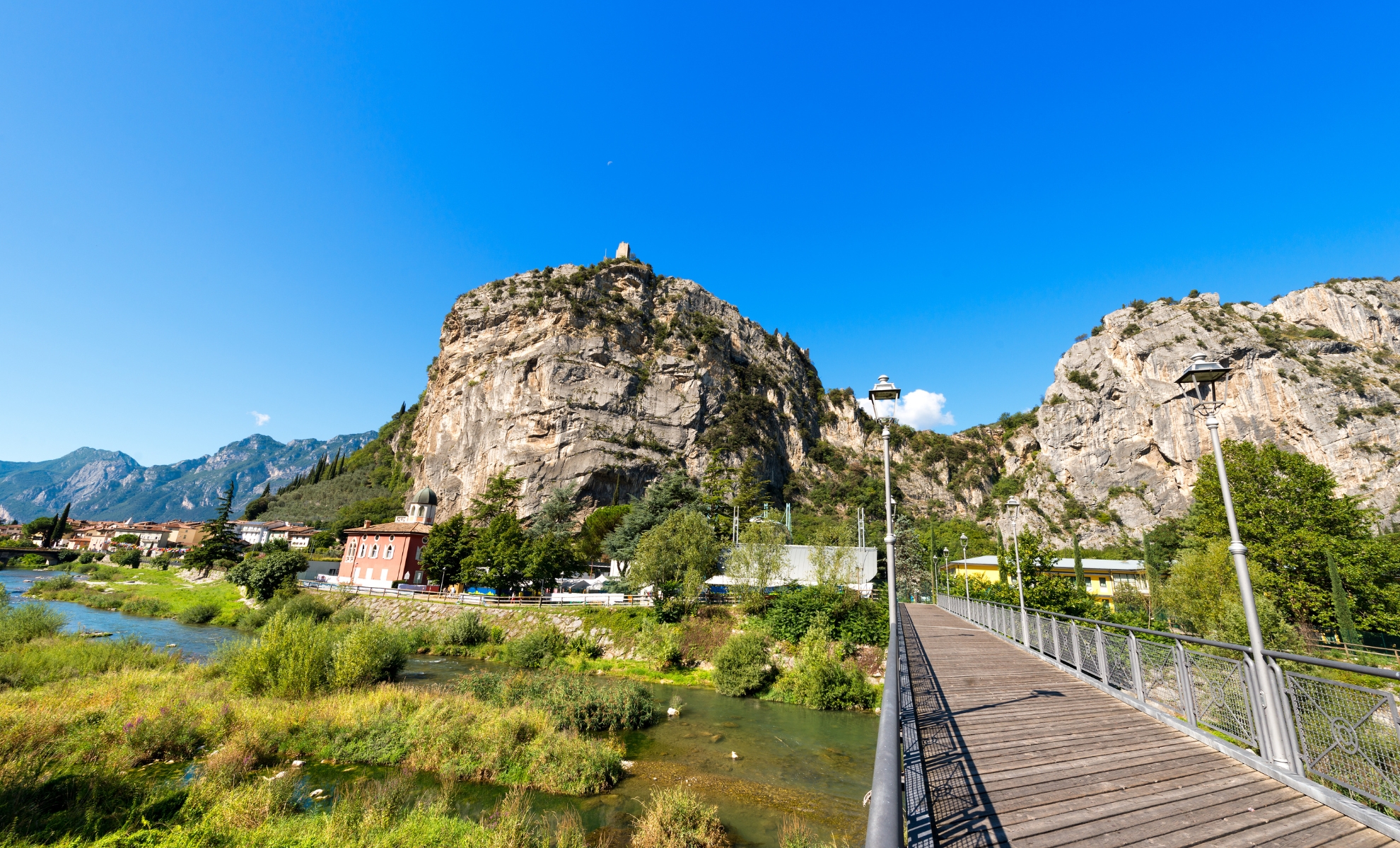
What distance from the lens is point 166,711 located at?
14133 mm

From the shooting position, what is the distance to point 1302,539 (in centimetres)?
3234

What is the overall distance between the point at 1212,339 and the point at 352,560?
119m

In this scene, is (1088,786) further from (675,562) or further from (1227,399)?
(1227,399)

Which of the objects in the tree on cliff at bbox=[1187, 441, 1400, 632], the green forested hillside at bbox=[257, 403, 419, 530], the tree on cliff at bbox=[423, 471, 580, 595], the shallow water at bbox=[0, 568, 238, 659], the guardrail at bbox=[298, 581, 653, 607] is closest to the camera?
the shallow water at bbox=[0, 568, 238, 659]

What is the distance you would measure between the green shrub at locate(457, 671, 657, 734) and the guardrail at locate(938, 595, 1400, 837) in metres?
14.9

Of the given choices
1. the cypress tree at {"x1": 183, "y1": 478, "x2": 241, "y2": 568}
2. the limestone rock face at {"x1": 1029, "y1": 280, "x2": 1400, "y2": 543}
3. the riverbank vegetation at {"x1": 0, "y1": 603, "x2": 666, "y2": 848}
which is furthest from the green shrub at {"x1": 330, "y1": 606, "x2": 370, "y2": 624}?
the limestone rock face at {"x1": 1029, "y1": 280, "x2": 1400, "y2": 543}

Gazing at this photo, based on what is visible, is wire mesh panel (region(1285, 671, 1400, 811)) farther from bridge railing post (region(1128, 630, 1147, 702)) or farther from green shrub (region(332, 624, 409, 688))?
green shrub (region(332, 624, 409, 688))

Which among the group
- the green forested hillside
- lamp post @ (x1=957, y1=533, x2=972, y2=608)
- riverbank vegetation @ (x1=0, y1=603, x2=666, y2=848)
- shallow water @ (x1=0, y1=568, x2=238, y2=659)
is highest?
the green forested hillside

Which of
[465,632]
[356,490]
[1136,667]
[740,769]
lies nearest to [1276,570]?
[1136,667]

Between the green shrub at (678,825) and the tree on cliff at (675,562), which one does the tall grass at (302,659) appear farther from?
the tree on cliff at (675,562)

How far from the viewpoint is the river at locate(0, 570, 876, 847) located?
1238 centimetres

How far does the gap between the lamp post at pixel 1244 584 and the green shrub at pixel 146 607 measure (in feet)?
194

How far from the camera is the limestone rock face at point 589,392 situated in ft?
240

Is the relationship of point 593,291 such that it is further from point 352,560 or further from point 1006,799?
point 1006,799
